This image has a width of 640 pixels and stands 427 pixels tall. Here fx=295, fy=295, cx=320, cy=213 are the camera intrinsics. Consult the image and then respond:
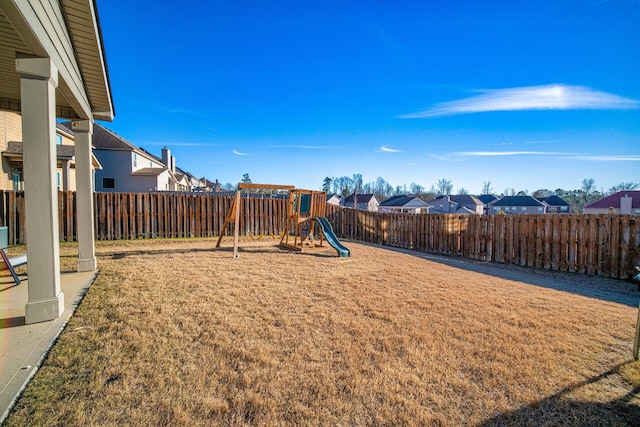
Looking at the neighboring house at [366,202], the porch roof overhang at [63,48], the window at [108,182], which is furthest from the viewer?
the neighboring house at [366,202]

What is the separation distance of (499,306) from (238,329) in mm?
4035

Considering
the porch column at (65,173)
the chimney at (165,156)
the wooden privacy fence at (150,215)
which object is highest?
the chimney at (165,156)

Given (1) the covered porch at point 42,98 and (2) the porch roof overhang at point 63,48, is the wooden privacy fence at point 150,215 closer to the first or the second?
(2) the porch roof overhang at point 63,48

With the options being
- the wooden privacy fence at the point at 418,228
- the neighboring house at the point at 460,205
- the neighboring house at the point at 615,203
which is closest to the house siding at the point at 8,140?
the wooden privacy fence at the point at 418,228

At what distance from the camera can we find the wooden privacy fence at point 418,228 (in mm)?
8070

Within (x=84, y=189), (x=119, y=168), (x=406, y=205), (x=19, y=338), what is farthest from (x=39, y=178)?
(x=406, y=205)

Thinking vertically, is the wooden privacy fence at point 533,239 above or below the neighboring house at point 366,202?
below

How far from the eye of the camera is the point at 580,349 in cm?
329

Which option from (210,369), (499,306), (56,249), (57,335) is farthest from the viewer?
(499,306)

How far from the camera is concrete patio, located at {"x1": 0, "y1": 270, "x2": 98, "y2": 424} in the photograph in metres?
2.31

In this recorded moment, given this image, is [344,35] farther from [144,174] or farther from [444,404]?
[144,174]

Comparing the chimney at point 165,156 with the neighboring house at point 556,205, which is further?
the neighboring house at point 556,205

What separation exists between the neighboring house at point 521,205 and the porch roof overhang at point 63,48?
62.5 m

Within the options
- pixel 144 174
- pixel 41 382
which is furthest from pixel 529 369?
pixel 144 174
